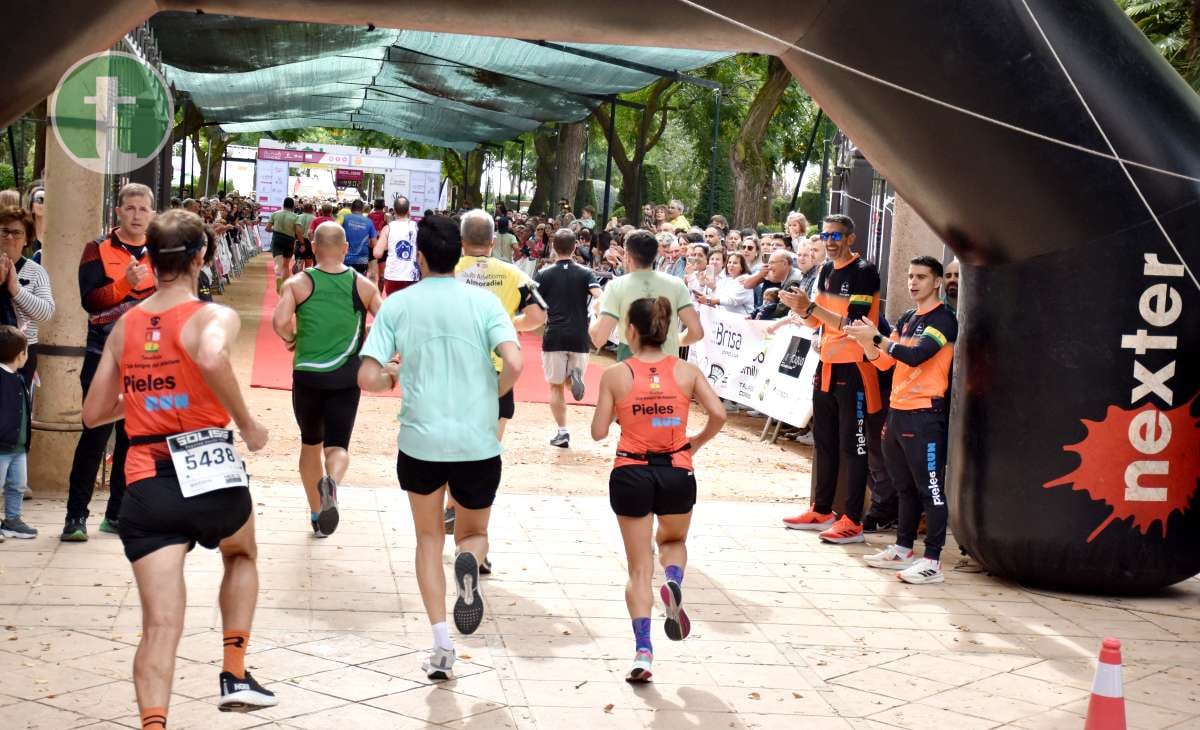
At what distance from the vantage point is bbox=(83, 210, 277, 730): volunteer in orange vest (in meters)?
4.44

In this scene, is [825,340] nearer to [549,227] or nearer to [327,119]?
[549,227]

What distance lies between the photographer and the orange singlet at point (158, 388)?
452cm

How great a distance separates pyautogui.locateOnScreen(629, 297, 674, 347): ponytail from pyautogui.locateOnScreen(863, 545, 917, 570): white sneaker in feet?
9.83

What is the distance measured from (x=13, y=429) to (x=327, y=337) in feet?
5.81

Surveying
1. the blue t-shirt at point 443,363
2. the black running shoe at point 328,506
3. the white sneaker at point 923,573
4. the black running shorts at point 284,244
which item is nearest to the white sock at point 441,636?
the blue t-shirt at point 443,363

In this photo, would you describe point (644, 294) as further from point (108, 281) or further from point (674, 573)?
point (108, 281)

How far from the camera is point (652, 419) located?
18.9 feet

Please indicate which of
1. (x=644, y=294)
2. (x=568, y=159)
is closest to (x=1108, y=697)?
(x=644, y=294)

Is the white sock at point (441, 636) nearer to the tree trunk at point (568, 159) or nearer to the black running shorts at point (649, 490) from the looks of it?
the black running shorts at point (649, 490)

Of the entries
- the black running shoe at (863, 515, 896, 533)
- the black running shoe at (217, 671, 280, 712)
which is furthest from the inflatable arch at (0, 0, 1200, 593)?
the black running shoe at (217, 671, 280, 712)

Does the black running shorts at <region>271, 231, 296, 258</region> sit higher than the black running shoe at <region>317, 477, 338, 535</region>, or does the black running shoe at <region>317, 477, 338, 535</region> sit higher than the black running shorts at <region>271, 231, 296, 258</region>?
the black running shorts at <region>271, 231, 296, 258</region>

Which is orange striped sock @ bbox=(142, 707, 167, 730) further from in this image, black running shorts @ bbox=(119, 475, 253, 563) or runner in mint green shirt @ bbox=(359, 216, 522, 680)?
runner in mint green shirt @ bbox=(359, 216, 522, 680)

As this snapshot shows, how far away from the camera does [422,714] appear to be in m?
5.16

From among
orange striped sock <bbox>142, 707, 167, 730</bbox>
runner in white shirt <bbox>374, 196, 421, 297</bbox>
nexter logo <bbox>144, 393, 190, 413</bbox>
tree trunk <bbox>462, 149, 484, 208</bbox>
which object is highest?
tree trunk <bbox>462, 149, 484, 208</bbox>
